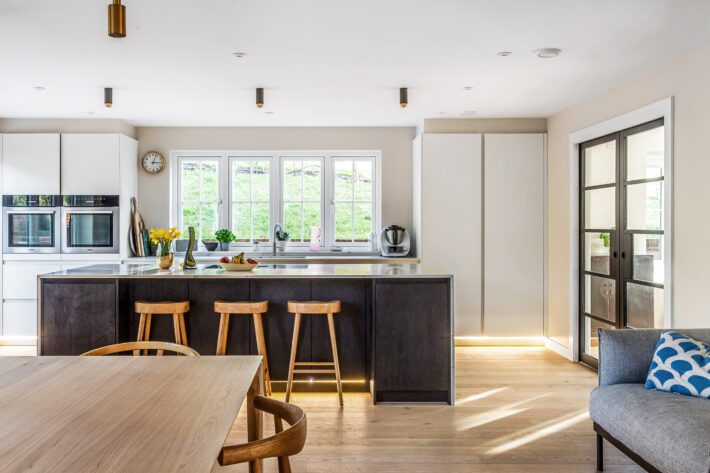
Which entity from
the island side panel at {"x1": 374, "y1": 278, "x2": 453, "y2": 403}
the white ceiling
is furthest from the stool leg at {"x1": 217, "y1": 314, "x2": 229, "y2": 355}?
the white ceiling

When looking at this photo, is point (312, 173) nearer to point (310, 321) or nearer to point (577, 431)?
point (310, 321)

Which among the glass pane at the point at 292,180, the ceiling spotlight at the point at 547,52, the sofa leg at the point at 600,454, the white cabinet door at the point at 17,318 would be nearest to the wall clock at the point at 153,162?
the glass pane at the point at 292,180

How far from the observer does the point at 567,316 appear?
17.4ft

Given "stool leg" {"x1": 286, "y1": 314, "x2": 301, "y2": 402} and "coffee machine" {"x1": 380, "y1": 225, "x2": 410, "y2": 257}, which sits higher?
"coffee machine" {"x1": 380, "y1": 225, "x2": 410, "y2": 257}

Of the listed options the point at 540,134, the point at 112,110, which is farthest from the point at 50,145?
the point at 540,134

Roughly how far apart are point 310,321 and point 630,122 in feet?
9.55

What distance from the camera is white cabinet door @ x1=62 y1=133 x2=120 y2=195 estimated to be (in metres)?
5.77

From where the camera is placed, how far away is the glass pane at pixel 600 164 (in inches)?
180

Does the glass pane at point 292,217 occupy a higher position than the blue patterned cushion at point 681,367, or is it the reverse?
the glass pane at point 292,217

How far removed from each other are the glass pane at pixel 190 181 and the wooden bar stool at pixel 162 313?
2834mm

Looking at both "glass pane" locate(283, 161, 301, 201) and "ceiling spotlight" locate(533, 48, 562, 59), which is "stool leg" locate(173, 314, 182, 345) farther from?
"ceiling spotlight" locate(533, 48, 562, 59)

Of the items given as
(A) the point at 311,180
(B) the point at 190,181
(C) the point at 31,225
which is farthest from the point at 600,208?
(C) the point at 31,225

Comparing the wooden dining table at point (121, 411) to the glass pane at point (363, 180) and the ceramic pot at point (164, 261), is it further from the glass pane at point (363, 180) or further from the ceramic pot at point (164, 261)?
the glass pane at point (363, 180)

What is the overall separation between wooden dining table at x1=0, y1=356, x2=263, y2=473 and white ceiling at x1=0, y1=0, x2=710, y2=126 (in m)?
1.85
